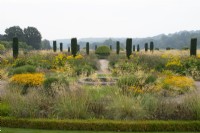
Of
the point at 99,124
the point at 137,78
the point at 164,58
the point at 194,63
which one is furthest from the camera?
the point at 164,58

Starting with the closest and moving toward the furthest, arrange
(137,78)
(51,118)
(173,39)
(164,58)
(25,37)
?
1. (51,118)
2. (137,78)
3. (164,58)
4. (25,37)
5. (173,39)

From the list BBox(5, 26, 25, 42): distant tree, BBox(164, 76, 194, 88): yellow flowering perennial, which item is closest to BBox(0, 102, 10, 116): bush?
BBox(164, 76, 194, 88): yellow flowering perennial

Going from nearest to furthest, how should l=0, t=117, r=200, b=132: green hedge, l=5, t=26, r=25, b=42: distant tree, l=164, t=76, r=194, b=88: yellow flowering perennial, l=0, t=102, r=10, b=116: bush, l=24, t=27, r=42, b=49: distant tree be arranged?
l=0, t=117, r=200, b=132: green hedge
l=0, t=102, r=10, b=116: bush
l=164, t=76, r=194, b=88: yellow flowering perennial
l=5, t=26, r=25, b=42: distant tree
l=24, t=27, r=42, b=49: distant tree

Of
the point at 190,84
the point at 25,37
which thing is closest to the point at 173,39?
the point at 25,37

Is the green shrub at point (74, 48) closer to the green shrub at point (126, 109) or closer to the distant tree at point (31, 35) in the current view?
the green shrub at point (126, 109)

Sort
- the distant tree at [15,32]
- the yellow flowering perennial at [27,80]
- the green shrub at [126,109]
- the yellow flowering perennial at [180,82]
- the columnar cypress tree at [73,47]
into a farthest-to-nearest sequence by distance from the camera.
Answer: the distant tree at [15,32] → the columnar cypress tree at [73,47] → the yellow flowering perennial at [27,80] → the yellow flowering perennial at [180,82] → the green shrub at [126,109]

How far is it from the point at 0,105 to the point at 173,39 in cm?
8888

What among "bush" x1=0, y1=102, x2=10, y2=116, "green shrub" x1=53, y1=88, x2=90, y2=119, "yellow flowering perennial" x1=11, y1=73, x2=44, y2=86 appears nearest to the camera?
"green shrub" x1=53, y1=88, x2=90, y2=119

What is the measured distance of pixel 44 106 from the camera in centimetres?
916

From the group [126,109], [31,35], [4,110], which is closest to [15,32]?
[31,35]

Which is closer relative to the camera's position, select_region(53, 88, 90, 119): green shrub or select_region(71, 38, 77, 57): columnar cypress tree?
select_region(53, 88, 90, 119): green shrub

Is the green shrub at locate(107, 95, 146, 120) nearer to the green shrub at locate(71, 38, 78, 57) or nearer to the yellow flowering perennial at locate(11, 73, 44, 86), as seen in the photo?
the yellow flowering perennial at locate(11, 73, 44, 86)

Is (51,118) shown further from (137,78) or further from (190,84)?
(190,84)

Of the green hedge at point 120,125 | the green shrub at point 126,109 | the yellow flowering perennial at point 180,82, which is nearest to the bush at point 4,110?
the green hedge at point 120,125
